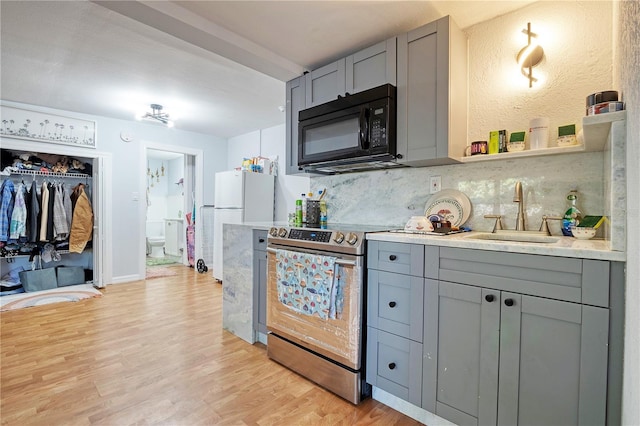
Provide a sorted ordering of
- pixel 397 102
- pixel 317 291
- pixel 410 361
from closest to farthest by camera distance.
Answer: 1. pixel 410 361
2. pixel 317 291
3. pixel 397 102

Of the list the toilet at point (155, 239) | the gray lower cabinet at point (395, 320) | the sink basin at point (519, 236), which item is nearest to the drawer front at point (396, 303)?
the gray lower cabinet at point (395, 320)

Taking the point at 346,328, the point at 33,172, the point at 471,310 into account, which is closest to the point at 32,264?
the point at 33,172

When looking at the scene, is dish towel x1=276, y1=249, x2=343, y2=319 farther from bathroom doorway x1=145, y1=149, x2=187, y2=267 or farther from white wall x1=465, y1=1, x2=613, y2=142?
bathroom doorway x1=145, y1=149, x2=187, y2=267

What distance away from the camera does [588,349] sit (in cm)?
116

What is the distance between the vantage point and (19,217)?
12.7 feet

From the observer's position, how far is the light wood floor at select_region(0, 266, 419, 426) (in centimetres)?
165

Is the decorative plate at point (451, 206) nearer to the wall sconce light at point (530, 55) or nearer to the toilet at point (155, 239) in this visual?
the wall sconce light at point (530, 55)

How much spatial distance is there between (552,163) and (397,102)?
3.09ft

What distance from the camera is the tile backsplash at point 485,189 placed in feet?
5.41

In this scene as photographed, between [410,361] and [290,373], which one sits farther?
[290,373]

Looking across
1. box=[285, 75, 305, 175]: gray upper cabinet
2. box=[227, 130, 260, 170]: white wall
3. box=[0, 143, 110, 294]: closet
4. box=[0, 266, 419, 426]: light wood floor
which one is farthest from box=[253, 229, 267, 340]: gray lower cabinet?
box=[0, 143, 110, 294]: closet

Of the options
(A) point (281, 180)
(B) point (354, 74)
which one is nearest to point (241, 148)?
(A) point (281, 180)

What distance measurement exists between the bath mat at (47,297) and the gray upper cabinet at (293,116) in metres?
3.04

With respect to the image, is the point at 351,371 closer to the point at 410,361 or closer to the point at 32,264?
the point at 410,361
